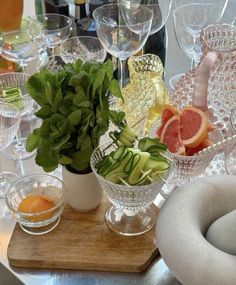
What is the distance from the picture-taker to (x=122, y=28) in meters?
0.88

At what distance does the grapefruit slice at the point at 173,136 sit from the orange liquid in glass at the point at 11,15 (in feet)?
1.31

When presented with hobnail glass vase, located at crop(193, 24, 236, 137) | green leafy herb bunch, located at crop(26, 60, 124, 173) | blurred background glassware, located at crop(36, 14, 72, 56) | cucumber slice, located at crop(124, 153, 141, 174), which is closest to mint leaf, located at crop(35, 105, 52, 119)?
green leafy herb bunch, located at crop(26, 60, 124, 173)

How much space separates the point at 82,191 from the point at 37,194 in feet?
0.24

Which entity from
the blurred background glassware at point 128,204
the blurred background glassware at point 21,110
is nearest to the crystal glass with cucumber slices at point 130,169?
the blurred background glassware at point 128,204

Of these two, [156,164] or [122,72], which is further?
[122,72]

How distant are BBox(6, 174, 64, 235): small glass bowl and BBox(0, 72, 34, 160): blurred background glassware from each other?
10 cm

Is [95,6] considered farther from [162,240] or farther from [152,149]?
[162,240]

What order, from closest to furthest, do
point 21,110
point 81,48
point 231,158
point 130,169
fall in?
point 130,169, point 231,158, point 21,110, point 81,48

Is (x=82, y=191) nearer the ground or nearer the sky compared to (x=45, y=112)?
nearer the ground

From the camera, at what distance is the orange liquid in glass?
0.91 metres

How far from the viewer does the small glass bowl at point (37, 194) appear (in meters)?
0.65

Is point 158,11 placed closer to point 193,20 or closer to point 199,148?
point 193,20

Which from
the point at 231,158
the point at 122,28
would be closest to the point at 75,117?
the point at 231,158

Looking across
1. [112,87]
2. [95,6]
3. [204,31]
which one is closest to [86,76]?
[112,87]
